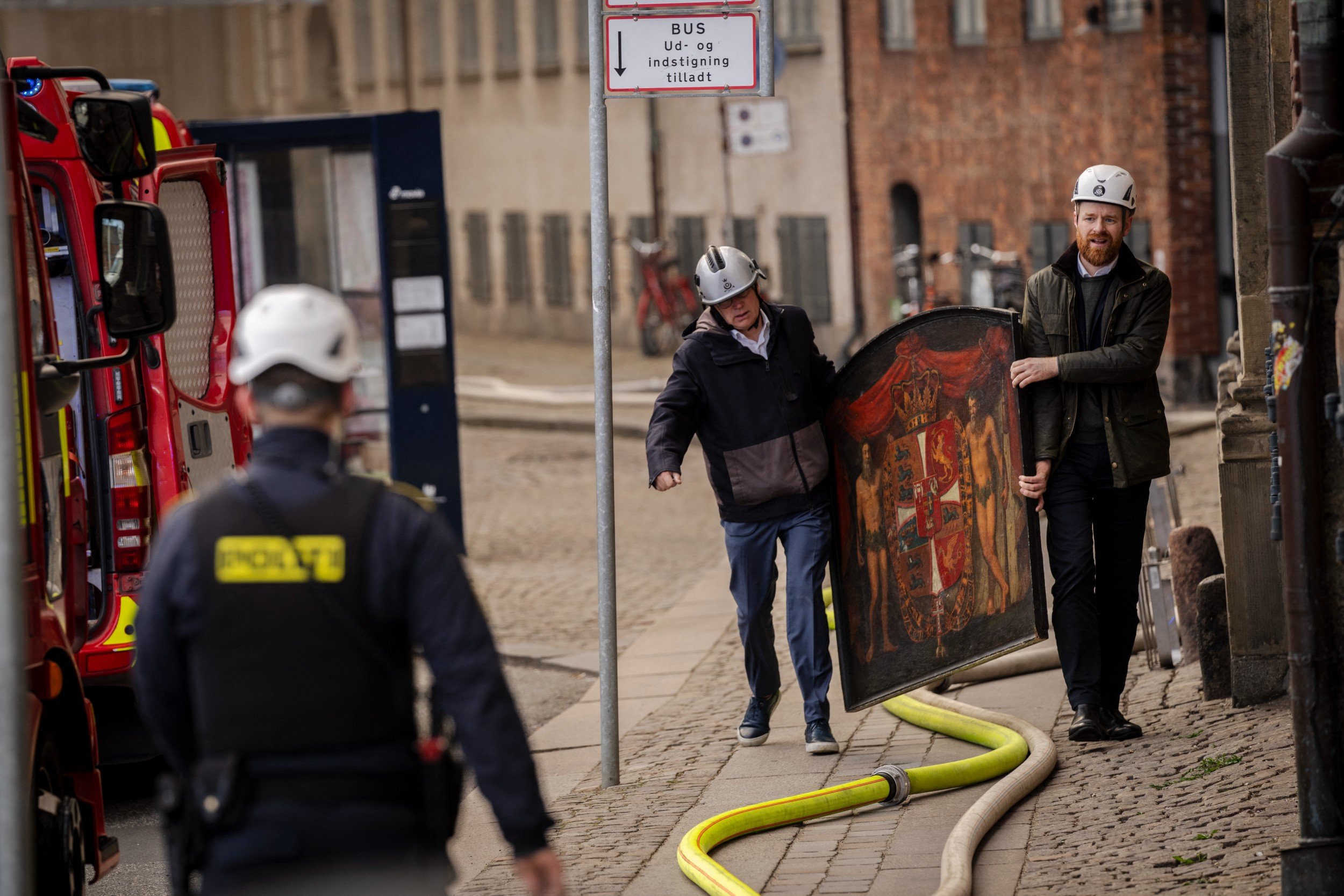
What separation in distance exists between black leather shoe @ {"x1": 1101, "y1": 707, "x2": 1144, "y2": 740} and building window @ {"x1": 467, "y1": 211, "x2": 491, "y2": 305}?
33337 millimetres

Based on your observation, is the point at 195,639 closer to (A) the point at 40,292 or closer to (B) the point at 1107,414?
(A) the point at 40,292

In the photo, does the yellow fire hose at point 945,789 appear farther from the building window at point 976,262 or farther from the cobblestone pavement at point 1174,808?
the building window at point 976,262

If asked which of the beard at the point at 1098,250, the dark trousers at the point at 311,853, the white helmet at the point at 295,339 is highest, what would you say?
the beard at the point at 1098,250

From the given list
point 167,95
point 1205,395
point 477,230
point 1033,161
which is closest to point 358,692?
point 1205,395

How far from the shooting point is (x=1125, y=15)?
2342 centimetres

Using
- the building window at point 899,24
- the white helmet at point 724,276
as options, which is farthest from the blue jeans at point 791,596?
the building window at point 899,24

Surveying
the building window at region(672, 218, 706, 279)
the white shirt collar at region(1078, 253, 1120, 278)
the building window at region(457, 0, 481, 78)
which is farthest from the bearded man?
the building window at region(457, 0, 481, 78)

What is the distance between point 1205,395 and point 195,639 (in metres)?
20.0

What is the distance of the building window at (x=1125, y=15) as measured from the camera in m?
23.2

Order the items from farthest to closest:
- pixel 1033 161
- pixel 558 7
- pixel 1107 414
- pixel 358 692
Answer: pixel 558 7
pixel 1033 161
pixel 1107 414
pixel 358 692

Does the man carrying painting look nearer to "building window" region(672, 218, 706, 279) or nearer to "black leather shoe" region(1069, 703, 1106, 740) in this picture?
"black leather shoe" region(1069, 703, 1106, 740)

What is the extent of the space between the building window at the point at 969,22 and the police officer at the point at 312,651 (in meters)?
23.3

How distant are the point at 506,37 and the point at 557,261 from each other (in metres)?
4.61

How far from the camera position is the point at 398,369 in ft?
45.1
